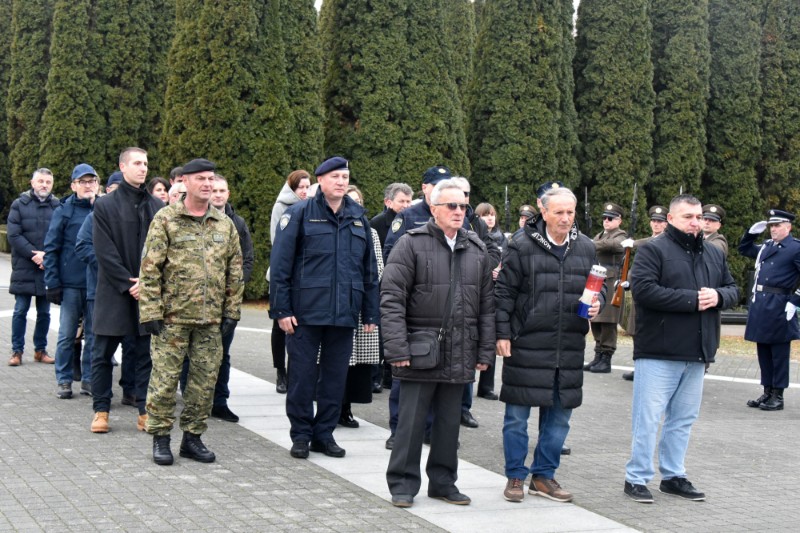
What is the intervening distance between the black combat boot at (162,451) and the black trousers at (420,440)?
1677 millimetres

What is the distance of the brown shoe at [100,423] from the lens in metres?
7.85

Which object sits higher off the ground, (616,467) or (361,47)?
(361,47)

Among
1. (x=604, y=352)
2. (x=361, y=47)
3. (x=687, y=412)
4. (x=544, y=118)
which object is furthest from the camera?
(x=544, y=118)

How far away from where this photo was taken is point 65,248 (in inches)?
379

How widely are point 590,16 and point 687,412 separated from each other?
18.7 metres

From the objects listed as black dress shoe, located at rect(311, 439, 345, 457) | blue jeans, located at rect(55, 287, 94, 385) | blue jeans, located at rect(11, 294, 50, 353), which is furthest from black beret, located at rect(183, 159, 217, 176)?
blue jeans, located at rect(11, 294, 50, 353)

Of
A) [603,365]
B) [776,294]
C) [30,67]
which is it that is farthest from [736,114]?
[30,67]

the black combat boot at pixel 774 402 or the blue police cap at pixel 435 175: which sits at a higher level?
the blue police cap at pixel 435 175

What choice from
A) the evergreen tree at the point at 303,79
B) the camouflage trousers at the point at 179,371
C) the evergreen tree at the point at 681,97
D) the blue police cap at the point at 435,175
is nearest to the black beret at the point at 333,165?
the blue police cap at the point at 435,175

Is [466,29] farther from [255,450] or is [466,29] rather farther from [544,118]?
[255,450]

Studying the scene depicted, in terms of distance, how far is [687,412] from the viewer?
687 cm

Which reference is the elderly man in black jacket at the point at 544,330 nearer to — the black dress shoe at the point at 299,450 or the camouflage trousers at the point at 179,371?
the black dress shoe at the point at 299,450

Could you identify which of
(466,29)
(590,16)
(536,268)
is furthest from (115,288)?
(466,29)

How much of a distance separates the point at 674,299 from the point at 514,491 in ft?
5.46
